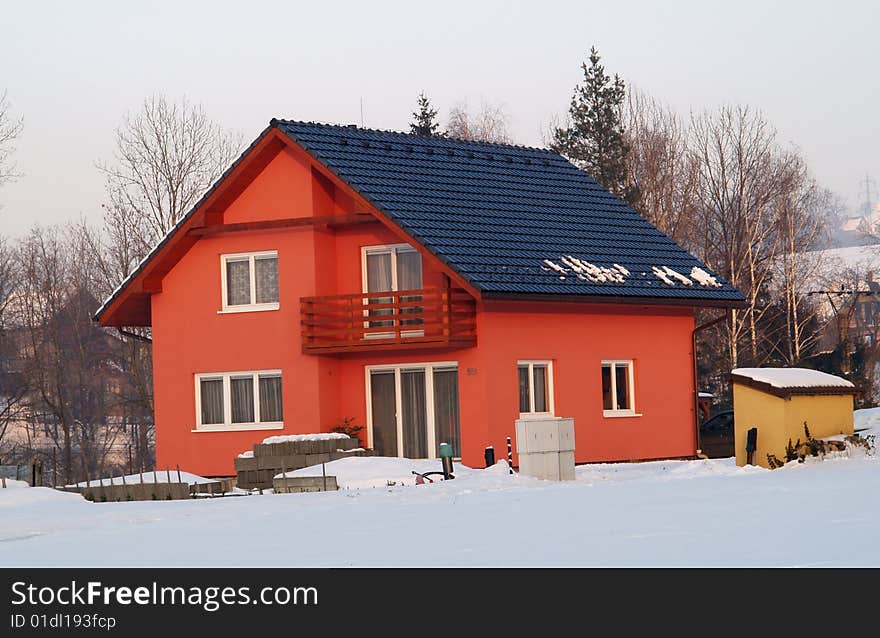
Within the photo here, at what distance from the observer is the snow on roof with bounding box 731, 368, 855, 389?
25.1m

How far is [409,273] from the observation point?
33.0m

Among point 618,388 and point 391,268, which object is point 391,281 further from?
point 618,388

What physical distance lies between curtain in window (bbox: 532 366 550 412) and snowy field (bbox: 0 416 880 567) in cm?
713

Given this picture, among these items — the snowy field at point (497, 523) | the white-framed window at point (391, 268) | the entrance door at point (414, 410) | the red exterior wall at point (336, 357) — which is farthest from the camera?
the white-framed window at point (391, 268)

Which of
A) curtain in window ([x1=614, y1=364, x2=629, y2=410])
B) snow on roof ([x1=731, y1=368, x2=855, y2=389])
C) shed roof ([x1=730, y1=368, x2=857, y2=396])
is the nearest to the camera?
shed roof ([x1=730, y1=368, x2=857, y2=396])

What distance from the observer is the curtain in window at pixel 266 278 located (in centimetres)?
3375

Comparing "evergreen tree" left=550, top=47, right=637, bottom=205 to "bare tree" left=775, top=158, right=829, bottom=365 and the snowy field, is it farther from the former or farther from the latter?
the snowy field

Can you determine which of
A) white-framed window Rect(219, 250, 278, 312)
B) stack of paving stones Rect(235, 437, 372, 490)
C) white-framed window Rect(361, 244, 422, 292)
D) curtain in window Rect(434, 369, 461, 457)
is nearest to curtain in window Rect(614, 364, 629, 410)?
curtain in window Rect(434, 369, 461, 457)

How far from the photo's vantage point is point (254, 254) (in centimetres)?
3394

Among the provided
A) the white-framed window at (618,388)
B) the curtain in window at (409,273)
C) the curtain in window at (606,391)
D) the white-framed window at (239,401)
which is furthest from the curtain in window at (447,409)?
the curtain in window at (606,391)

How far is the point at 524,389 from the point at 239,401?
248 inches

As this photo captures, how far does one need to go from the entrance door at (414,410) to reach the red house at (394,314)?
0.13ft

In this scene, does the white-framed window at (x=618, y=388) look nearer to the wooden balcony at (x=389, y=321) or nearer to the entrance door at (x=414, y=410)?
the entrance door at (x=414, y=410)
